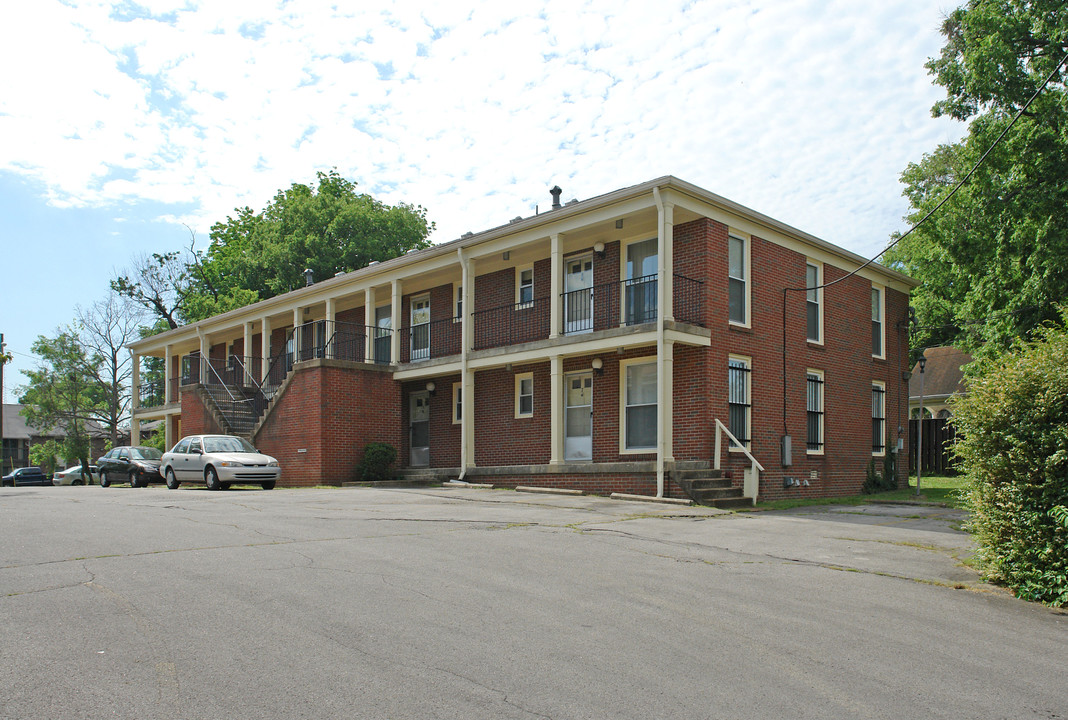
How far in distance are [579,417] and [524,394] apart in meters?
2.05

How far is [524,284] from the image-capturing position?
21.6 m

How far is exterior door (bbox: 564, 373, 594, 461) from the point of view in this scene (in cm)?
1930

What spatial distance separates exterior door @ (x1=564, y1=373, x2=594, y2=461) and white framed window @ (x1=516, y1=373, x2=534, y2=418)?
1330 mm

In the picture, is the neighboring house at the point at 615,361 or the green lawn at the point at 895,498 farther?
the neighboring house at the point at 615,361

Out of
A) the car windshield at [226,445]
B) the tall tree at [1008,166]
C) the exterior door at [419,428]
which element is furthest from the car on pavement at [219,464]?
the tall tree at [1008,166]

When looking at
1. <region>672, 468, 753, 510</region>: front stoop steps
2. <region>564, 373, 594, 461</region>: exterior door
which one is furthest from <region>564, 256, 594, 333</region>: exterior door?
<region>672, 468, 753, 510</region>: front stoop steps

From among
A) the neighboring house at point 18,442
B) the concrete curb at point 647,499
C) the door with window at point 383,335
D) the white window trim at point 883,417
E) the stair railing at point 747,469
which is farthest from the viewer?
the neighboring house at point 18,442

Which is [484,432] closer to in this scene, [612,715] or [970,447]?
[970,447]

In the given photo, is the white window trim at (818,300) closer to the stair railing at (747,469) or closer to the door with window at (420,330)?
the stair railing at (747,469)

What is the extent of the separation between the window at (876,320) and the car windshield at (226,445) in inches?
650

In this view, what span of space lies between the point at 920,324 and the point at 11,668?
35.7m

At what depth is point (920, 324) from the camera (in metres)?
35.0

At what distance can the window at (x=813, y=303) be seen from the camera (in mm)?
20203

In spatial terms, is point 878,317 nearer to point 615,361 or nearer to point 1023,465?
point 615,361
